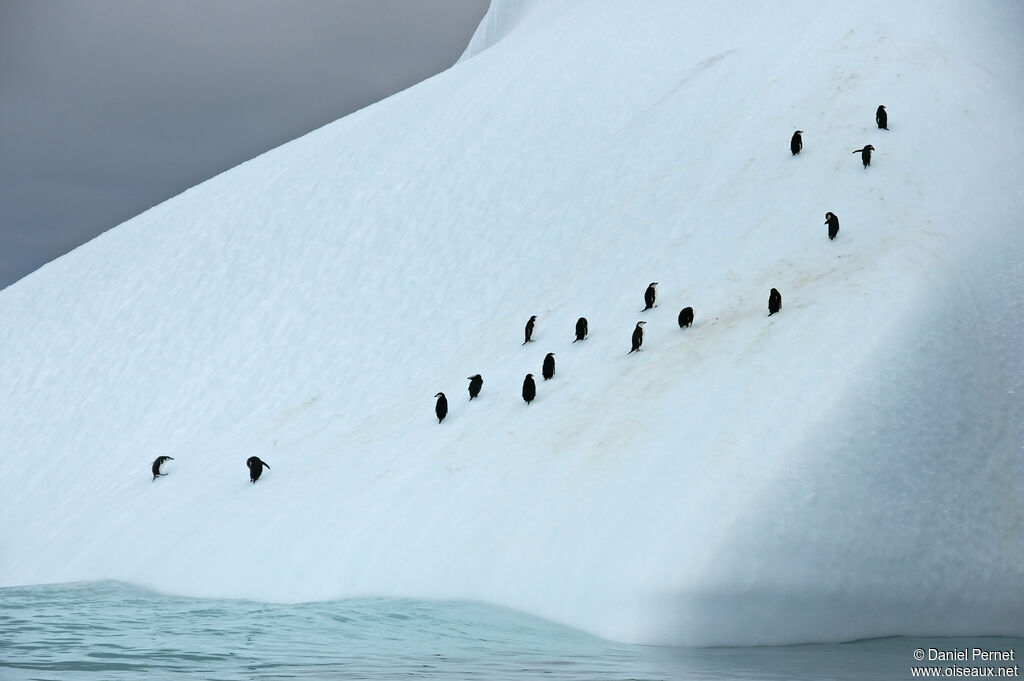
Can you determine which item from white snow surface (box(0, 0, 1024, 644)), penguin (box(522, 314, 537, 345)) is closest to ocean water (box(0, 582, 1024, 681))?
white snow surface (box(0, 0, 1024, 644))

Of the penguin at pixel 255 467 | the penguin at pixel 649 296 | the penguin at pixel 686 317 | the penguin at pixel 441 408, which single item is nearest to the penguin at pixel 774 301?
the penguin at pixel 686 317

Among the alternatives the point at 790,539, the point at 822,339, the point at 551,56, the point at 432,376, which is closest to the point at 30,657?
the point at 790,539

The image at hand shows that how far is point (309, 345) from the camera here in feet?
104

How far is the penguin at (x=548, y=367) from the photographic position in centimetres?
2377

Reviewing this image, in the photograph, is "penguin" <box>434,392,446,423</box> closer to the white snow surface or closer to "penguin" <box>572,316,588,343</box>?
the white snow surface

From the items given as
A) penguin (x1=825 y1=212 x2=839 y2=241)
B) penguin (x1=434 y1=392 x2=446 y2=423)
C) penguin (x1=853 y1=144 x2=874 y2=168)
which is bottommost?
penguin (x1=434 y1=392 x2=446 y2=423)

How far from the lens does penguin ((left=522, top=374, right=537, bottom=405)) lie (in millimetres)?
22953

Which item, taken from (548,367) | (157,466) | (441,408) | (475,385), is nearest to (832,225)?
(548,367)

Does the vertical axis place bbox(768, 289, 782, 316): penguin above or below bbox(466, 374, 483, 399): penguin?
above

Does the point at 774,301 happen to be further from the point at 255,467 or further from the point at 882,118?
the point at 255,467

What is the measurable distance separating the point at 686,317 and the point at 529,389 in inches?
144

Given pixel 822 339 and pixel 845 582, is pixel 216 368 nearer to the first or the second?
pixel 822 339

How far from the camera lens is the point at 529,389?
909 inches

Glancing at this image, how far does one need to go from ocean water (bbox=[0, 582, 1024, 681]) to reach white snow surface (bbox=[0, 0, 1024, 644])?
2.52 feet
